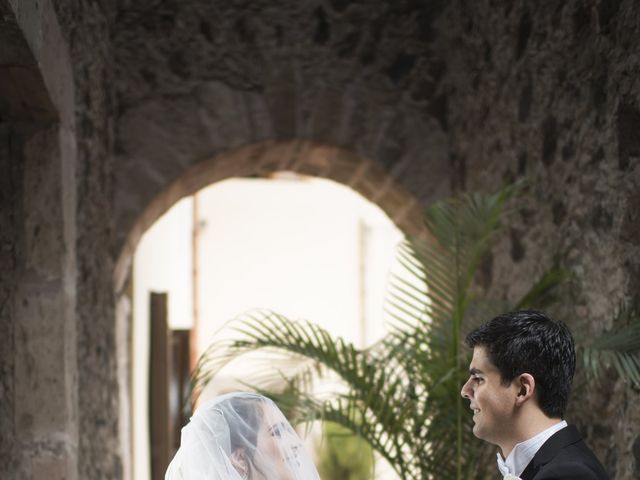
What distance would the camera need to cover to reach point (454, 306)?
427 cm

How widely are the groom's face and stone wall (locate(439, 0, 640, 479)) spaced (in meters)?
1.35

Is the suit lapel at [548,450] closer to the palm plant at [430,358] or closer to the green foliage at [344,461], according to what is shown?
the palm plant at [430,358]

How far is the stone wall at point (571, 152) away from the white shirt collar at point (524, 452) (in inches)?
52.7

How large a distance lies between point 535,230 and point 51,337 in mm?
1988

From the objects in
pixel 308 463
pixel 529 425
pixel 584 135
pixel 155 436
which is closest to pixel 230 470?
pixel 308 463

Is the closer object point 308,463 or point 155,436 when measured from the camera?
point 308,463

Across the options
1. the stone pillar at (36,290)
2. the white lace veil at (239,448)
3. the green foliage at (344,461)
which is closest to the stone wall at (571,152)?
the white lace veil at (239,448)

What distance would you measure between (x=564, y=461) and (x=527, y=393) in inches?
6.7

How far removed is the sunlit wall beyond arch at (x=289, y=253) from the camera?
43.5 feet

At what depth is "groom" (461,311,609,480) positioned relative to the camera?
258 centimetres

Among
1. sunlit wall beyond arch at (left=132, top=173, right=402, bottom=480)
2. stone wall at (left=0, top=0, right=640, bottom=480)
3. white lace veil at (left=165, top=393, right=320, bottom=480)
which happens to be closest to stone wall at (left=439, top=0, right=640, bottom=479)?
stone wall at (left=0, top=0, right=640, bottom=480)

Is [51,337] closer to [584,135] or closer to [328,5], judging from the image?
[584,135]

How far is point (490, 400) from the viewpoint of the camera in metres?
2.62

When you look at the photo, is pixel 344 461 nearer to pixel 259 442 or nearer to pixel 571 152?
pixel 571 152
